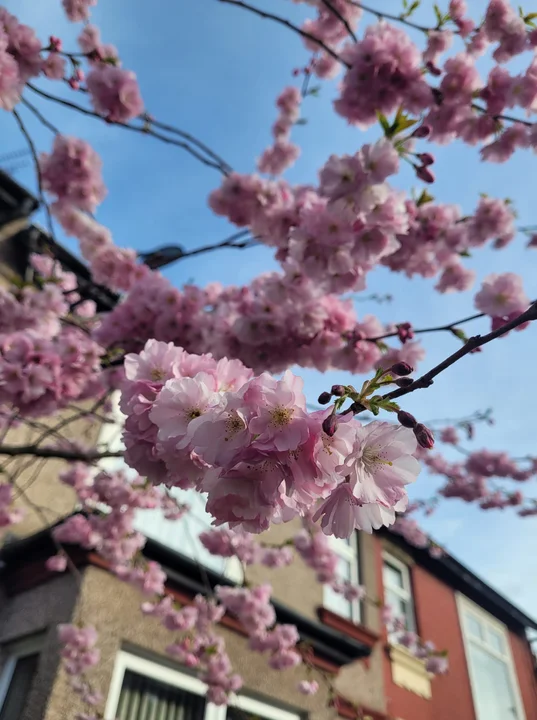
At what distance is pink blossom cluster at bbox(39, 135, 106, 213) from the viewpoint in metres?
3.47

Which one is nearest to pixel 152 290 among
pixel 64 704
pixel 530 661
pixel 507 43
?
pixel 507 43

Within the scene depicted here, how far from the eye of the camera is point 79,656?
12.6 feet

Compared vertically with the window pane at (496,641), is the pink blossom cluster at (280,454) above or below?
below

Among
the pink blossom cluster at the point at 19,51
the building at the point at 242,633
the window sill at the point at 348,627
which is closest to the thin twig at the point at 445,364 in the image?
the pink blossom cluster at the point at 19,51

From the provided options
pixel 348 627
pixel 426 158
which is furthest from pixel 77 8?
pixel 348 627

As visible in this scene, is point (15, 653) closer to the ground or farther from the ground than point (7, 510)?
closer to the ground

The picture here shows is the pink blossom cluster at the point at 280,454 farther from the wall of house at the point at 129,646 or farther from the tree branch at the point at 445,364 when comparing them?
the wall of house at the point at 129,646

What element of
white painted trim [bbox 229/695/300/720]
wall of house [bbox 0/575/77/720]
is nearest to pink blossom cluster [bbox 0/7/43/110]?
wall of house [bbox 0/575/77/720]

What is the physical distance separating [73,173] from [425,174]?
2.27 m

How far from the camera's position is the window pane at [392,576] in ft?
28.8

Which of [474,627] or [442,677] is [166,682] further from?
[474,627]

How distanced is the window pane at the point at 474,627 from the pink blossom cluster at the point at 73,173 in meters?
10.4

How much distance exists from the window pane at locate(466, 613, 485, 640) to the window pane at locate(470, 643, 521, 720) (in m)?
0.30

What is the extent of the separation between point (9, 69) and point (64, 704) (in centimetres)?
403
